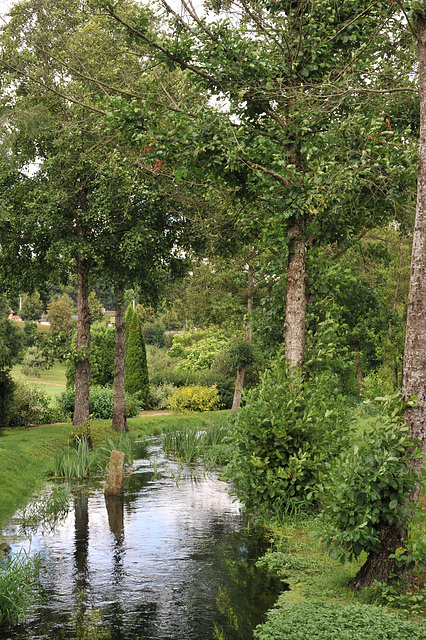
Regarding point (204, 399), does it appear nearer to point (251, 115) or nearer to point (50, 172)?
point (50, 172)

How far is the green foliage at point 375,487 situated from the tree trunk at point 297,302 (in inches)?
151

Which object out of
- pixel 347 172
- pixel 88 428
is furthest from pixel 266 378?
pixel 88 428

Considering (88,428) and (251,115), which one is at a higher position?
(251,115)

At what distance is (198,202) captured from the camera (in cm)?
1445

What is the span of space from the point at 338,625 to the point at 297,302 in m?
5.45

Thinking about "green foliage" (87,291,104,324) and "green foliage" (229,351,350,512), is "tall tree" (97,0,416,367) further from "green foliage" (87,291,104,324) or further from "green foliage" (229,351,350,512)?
"green foliage" (87,291,104,324)

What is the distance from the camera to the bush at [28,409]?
17.6 metres

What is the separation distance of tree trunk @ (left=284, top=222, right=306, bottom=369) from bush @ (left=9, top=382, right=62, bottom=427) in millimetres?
9981

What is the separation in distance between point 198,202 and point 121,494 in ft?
23.0

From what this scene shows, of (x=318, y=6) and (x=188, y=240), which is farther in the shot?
(x=188, y=240)

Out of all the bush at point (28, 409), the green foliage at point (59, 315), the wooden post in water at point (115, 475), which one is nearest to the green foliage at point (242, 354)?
the bush at point (28, 409)

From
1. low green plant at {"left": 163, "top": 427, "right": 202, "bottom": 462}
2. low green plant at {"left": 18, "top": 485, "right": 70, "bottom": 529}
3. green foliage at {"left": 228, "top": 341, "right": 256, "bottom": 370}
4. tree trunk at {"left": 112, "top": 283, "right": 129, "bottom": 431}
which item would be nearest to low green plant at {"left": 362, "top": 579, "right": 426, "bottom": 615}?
low green plant at {"left": 18, "top": 485, "right": 70, "bottom": 529}

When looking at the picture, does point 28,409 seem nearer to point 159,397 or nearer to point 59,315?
point 159,397

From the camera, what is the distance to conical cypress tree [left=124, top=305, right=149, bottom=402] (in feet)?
83.0
